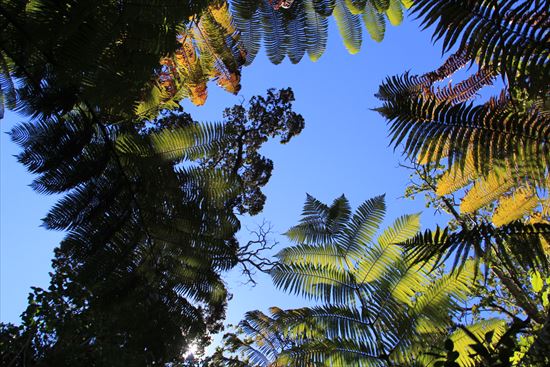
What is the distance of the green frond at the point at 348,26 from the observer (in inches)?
175

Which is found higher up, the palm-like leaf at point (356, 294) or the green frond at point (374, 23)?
the green frond at point (374, 23)

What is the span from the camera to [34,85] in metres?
3.24

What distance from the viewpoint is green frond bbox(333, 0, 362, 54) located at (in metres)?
4.46

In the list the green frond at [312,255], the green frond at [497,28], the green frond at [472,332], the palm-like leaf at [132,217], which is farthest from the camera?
the green frond at [312,255]

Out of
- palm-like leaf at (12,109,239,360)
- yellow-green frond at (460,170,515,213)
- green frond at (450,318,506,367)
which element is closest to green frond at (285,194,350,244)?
palm-like leaf at (12,109,239,360)

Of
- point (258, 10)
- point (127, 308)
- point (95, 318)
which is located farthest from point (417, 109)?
point (95, 318)

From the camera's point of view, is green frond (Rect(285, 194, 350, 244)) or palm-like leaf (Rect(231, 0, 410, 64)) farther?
green frond (Rect(285, 194, 350, 244))

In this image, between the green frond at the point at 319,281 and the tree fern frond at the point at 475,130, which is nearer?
the tree fern frond at the point at 475,130

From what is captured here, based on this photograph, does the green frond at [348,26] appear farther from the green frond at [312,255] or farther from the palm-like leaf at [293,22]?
the green frond at [312,255]

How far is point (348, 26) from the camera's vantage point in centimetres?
465

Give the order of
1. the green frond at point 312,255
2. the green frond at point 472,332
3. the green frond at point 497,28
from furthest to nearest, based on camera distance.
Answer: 1. the green frond at point 312,255
2. the green frond at point 472,332
3. the green frond at point 497,28

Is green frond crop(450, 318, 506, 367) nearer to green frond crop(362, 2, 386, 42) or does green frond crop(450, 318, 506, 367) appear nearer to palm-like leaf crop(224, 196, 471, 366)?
palm-like leaf crop(224, 196, 471, 366)

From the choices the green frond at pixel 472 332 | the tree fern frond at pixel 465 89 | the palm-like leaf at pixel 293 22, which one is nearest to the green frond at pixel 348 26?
the palm-like leaf at pixel 293 22

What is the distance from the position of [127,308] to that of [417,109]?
340 centimetres
